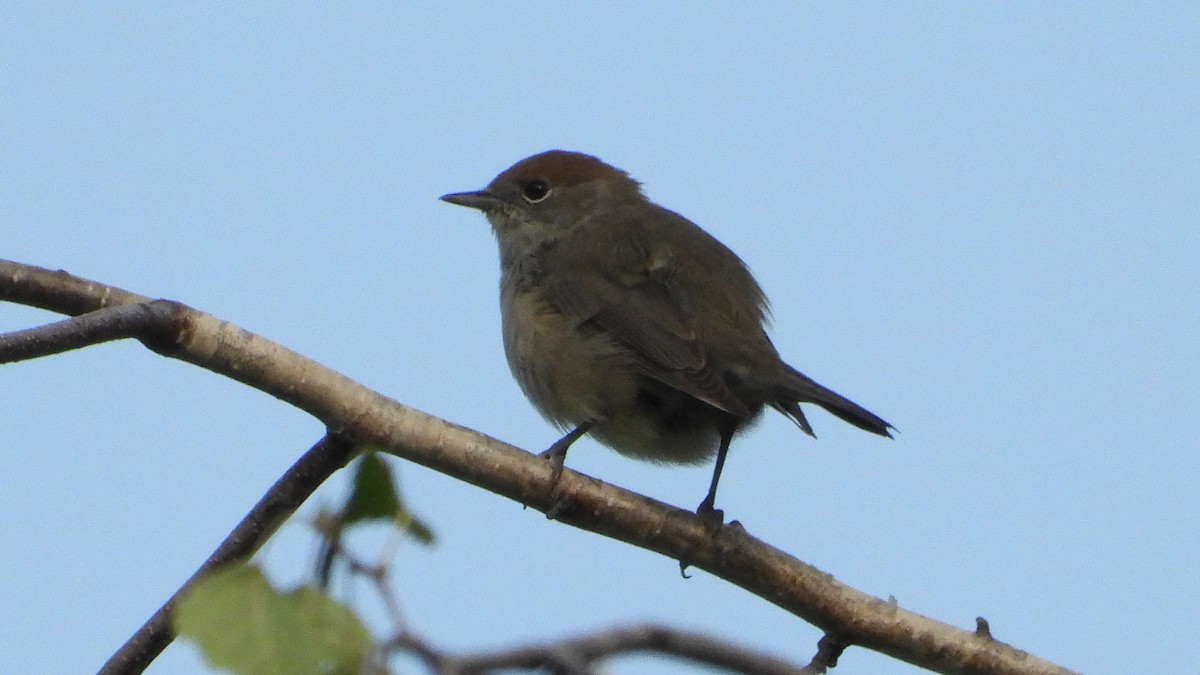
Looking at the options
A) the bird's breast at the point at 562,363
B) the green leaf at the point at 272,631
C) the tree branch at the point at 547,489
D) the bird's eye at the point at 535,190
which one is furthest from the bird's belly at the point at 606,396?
the green leaf at the point at 272,631

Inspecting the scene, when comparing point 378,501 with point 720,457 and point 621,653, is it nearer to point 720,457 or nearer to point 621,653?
point 621,653

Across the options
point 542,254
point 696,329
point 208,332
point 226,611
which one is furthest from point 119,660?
point 542,254

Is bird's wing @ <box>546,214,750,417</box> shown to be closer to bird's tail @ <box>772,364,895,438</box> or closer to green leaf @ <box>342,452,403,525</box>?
bird's tail @ <box>772,364,895,438</box>

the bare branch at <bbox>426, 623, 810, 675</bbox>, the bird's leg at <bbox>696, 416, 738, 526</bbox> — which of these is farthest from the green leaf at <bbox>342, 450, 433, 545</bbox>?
the bird's leg at <bbox>696, 416, 738, 526</bbox>

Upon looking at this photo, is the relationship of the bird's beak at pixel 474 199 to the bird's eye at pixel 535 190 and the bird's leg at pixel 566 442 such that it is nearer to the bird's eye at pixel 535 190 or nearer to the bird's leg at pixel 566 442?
the bird's eye at pixel 535 190

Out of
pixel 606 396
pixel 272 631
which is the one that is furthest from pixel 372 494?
pixel 606 396

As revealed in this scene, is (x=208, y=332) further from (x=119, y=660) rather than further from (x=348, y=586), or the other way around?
(x=348, y=586)
